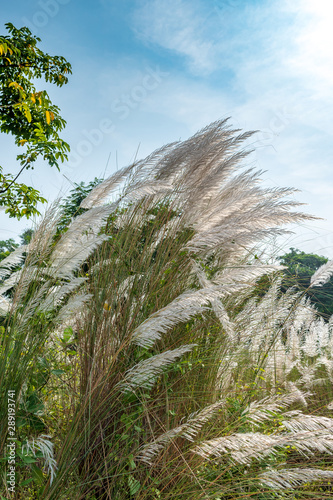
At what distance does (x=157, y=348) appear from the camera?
1798 millimetres

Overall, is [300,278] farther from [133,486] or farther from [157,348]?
[133,486]

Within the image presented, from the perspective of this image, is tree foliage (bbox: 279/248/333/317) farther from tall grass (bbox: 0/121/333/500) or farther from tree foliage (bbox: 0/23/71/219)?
tree foliage (bbox: 0/23/71/219)

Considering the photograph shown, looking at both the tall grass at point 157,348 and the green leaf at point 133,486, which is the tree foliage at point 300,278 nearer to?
the tall grass at point 157,348

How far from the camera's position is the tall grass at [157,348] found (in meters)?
1.36

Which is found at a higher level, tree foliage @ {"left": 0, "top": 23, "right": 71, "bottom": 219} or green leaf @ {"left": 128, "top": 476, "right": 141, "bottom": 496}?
tree foliage @ {"left": 0, "top": 23, "right": 71, "bottom": 219}

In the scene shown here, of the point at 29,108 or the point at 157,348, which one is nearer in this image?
the point at 157,348

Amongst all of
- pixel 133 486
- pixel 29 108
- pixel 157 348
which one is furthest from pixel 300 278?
pixel 29 108

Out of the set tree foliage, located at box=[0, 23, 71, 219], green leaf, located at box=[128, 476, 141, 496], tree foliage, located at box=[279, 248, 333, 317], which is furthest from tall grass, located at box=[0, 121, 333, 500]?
tree foliage, located at box=[0, 23, 71, 219]

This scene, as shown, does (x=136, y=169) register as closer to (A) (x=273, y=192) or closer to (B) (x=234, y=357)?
(A) (x=273, y=192)

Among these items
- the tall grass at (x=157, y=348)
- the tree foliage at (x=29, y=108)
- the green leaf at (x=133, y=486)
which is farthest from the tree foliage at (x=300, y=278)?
the tree foliage at (x=29, y=108)

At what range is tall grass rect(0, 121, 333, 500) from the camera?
136cm

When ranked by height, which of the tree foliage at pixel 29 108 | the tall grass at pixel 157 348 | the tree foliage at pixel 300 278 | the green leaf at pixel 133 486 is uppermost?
the tree foliage at pixel 29 108

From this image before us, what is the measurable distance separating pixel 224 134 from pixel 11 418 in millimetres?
2027

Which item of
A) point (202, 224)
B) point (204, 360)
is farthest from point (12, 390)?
point (202, 224)
